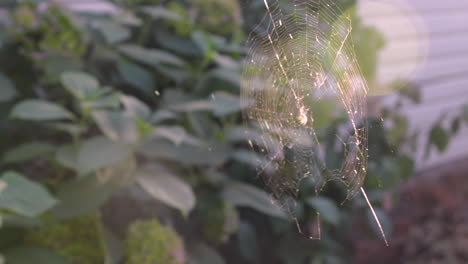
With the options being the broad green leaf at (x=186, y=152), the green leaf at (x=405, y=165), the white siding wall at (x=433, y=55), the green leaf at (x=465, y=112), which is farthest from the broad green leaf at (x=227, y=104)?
the white siding wall at (x=433, y=55)

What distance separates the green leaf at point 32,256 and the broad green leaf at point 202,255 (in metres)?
0.31

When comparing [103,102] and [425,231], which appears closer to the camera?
[103,102]

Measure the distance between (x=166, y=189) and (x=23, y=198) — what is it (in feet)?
0.86

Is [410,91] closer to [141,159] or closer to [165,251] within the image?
[141,159]

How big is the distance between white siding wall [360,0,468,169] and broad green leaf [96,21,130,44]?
131 cm

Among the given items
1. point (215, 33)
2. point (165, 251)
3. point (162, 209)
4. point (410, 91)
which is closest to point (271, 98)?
point (165, 251)

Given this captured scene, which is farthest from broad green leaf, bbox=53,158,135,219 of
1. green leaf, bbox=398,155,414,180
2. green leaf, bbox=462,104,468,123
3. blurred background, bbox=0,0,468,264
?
green leaf, bbox=462,104,468,123

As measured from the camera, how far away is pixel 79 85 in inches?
36.9

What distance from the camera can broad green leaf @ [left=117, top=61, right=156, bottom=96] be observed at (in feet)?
3.98

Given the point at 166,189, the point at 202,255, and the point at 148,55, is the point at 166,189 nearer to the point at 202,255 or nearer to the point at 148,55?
the point at 202,255

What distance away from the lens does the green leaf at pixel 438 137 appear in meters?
1.59

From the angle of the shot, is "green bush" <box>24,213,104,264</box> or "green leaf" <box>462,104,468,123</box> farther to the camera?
"green leaf" <box>462,104,468,123</box>

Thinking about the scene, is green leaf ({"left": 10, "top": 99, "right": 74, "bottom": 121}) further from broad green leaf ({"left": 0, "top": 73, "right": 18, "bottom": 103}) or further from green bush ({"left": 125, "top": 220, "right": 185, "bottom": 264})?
green bush ({"left": 125, "top": 220, "right": 185, "bottom": 264})

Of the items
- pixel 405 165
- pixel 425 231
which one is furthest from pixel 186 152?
pixel 425 231
